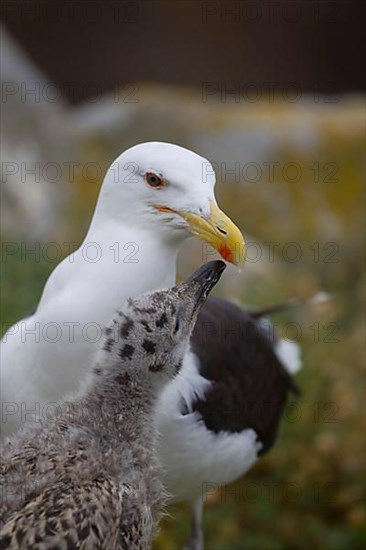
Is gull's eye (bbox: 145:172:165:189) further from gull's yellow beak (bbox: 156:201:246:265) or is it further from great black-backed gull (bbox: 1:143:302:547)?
gull's yellow beak (bbox: 156:201:246:265)

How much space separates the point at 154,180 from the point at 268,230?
15.9 feet

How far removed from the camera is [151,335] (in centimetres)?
367

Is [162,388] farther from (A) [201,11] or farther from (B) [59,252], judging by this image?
(A) [201,11]

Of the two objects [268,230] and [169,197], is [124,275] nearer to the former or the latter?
[169,197]

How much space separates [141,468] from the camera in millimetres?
3609

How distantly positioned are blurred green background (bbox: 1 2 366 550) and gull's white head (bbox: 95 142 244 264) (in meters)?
1.86

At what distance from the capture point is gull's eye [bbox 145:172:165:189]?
13.5ft

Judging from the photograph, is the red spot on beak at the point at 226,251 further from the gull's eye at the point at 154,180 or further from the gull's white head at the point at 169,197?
the gull's eye at the point at 154,180

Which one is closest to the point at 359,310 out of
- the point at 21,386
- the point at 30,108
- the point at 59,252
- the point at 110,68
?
the point at 59,252

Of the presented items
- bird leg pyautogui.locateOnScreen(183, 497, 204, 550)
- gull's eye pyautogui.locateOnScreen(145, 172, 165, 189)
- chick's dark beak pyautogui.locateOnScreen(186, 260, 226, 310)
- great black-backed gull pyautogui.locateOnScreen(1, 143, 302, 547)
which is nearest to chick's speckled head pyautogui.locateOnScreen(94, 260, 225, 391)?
chick's dark beak pyautogui.locateOnScreen(186, 260, 226, 310)

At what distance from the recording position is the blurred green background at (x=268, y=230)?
19.8 ft

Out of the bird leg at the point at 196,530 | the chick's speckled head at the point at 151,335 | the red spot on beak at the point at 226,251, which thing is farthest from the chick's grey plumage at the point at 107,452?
the bird leg at the point at 196,530

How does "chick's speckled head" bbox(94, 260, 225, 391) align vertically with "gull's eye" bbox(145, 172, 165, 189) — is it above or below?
below

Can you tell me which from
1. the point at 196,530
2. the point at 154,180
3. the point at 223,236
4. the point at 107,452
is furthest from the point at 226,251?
the point at 196,530
